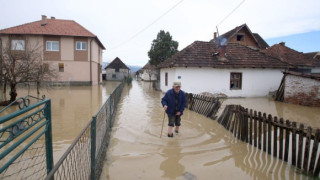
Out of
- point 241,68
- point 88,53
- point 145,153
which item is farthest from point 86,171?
point 88,53

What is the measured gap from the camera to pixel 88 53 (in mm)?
26688

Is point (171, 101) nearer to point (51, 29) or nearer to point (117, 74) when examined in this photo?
point (51, 29)

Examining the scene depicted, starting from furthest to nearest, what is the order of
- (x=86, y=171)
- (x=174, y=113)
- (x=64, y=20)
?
(x=64, y=20) < (x=174, y=113) < (x=86, y=171)

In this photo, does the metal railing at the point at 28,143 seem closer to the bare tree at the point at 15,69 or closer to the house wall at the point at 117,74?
the bare tree at the point at 15,69

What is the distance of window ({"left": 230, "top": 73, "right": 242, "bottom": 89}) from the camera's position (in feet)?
53.0

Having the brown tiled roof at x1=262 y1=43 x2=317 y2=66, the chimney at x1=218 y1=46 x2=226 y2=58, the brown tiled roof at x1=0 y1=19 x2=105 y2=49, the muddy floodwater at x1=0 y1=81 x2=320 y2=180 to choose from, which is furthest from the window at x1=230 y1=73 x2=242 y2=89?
the brown tiled roof at x1=0 y1=19 x2=105 y2=49

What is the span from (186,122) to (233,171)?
13.0 feet

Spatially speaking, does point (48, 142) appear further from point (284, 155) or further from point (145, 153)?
point (284, 155)

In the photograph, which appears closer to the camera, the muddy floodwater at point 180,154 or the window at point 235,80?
the muddy floodwater at point 180,154

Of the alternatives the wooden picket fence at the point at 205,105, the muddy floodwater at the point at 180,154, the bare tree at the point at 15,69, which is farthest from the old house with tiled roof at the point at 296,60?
the bare tree at the point at 15,69

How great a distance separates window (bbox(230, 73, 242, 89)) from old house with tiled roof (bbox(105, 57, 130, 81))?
3128cm

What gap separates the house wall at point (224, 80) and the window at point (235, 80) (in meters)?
0.27

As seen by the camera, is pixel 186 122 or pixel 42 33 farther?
pixel 42 33

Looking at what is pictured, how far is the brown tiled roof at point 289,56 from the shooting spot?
2078cm
